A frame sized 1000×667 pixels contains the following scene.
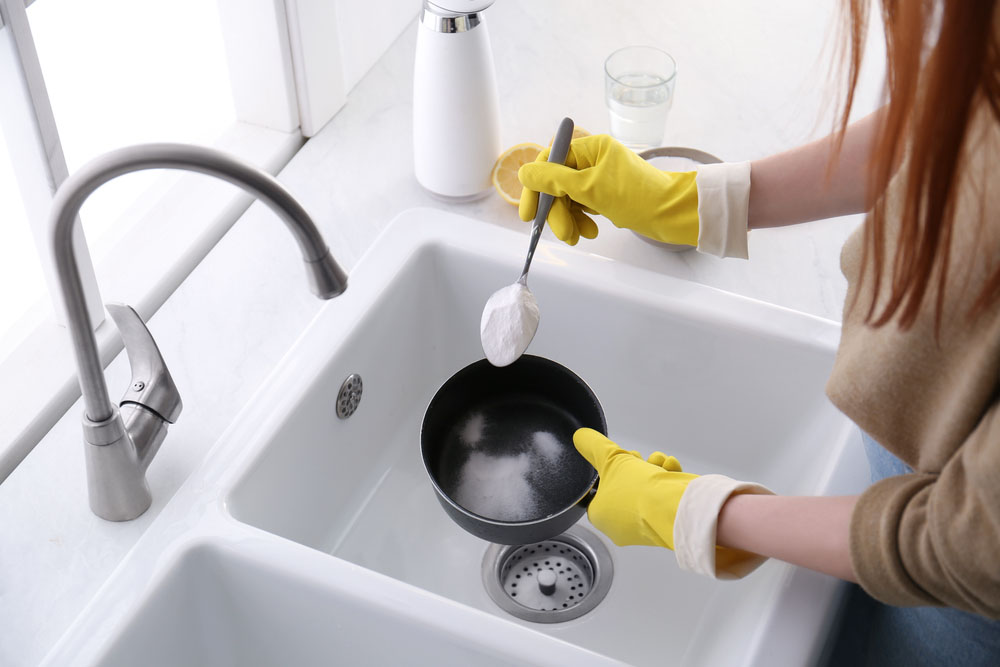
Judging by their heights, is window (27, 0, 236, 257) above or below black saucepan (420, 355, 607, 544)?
above

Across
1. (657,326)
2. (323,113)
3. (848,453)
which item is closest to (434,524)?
(657,326)

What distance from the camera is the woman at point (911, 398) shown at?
587mm

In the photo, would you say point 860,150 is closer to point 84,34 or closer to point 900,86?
point 900,86

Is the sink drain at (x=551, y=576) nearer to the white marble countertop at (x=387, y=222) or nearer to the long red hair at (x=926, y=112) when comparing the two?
the white marble countertop at (x=387, y=222)

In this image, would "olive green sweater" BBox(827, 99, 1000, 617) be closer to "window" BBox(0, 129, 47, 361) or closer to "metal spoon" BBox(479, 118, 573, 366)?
"metal spoon" BBox(479, 118, 573, 366)

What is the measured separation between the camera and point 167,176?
131 cm

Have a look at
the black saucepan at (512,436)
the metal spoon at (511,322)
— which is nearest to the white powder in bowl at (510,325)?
the metal spoon at (511,322)

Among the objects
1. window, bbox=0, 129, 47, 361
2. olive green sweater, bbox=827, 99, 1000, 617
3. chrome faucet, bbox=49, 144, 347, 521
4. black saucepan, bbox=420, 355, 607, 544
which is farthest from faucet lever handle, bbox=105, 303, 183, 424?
olive green sweater, bbox=827, 99, 1000, 617

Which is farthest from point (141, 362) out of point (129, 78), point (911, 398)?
point (129, 78)

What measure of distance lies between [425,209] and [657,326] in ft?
1.06

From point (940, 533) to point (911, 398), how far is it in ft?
0.36

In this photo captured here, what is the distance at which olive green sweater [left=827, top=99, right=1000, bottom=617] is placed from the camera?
623mm

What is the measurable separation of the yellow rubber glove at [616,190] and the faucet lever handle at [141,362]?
1.38 ft

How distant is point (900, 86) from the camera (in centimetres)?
60
